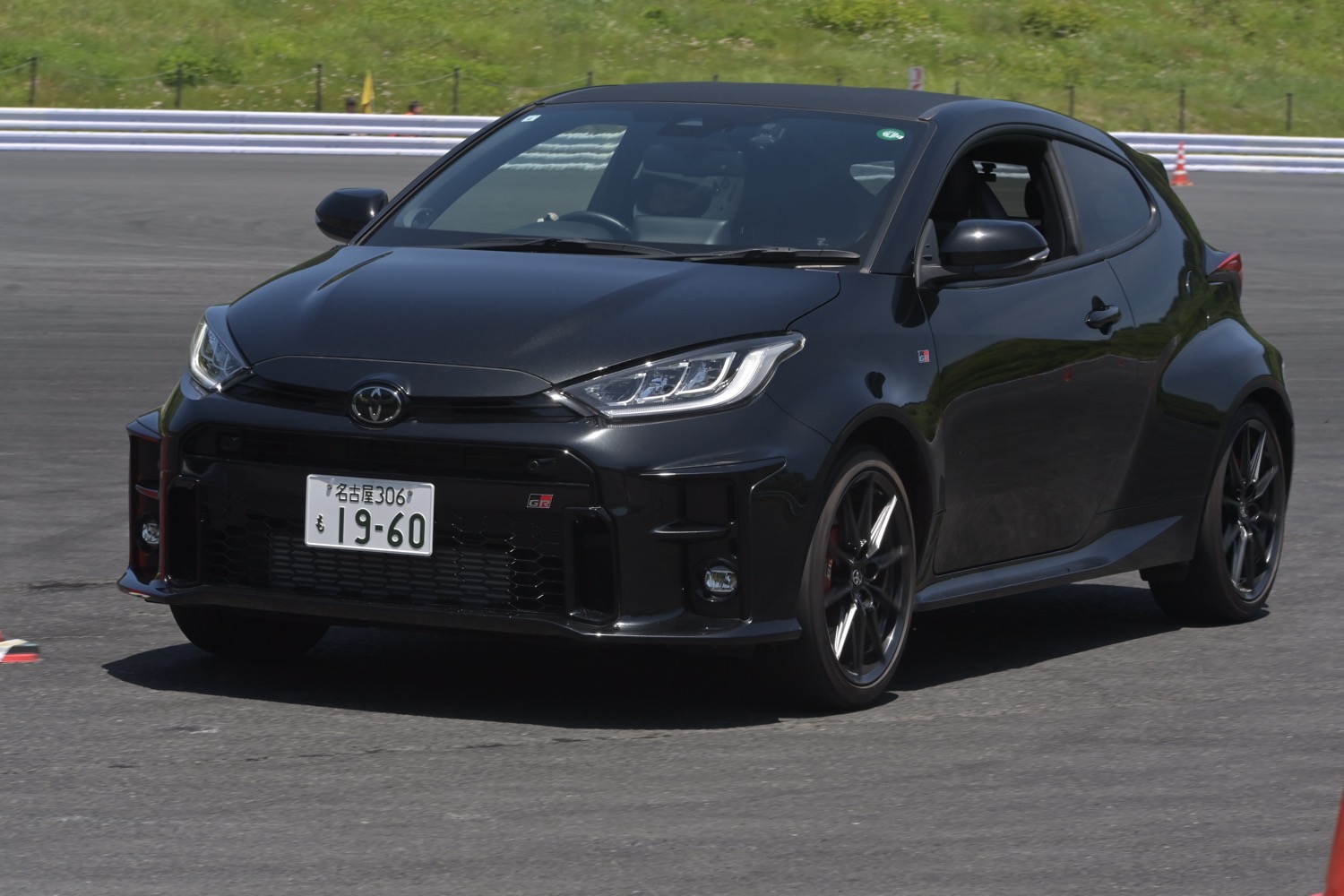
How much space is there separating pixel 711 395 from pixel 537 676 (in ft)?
3.91

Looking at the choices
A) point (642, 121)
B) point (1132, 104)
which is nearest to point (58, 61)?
point (1132, 104)

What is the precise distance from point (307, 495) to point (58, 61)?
4584cm

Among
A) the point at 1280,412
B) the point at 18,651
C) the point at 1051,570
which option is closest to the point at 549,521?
the point at 18,651

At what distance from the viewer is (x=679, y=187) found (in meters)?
6.55

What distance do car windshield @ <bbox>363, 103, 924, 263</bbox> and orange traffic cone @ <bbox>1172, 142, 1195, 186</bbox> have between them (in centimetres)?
3023

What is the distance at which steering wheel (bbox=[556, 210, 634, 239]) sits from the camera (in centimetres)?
643

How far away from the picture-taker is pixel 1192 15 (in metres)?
67.5

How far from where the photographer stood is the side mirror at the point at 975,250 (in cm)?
620

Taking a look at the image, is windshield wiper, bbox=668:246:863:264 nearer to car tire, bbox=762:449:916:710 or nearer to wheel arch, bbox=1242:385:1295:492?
car tire, bbox=762:449:916:710

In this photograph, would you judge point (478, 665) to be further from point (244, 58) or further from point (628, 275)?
point (244, 58)

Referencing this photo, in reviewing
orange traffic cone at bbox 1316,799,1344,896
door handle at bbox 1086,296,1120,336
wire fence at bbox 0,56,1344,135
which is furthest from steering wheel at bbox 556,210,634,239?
wire fence at bbox 0,56,1344,135

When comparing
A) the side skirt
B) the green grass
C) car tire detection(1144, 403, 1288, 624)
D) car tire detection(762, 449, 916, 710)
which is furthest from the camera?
the green grass

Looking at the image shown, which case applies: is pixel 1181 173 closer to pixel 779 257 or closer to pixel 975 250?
pixel 975 250

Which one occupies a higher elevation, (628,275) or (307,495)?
(628,275)
